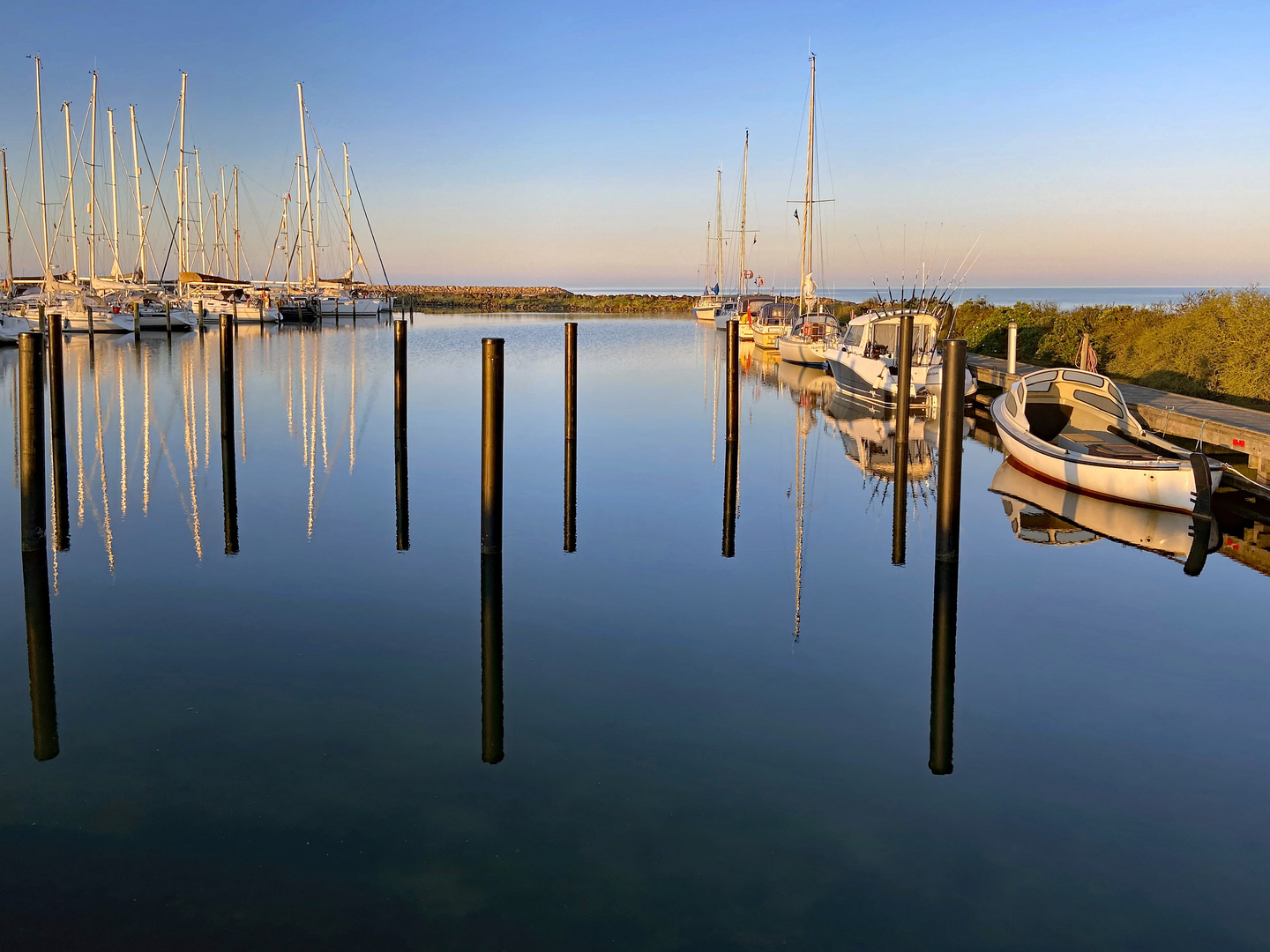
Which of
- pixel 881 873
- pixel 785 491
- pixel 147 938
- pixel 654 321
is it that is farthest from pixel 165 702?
pixel 654 321

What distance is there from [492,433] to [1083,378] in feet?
37.6

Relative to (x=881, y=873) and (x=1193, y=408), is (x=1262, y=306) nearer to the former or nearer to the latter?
(x=1193, y=408)

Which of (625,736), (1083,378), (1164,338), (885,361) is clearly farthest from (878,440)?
(625,736)

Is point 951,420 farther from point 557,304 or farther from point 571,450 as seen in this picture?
point 557,304

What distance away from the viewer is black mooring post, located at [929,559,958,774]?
22.5 feet

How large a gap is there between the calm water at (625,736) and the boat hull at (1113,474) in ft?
2.67

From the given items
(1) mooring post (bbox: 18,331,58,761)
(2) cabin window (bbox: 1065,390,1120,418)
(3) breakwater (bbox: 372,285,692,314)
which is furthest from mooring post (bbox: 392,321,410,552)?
(3) breakwater (bbox: 372,285,692,314)

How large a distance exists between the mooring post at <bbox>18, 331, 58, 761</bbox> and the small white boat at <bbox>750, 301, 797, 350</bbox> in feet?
120

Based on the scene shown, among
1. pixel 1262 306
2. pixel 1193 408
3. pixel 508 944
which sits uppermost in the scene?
pixel 1262 306

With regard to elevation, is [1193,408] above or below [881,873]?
above

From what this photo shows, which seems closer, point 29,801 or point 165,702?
point 29,801

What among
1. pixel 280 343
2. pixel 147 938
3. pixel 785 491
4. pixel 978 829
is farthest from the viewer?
pixel 280 343

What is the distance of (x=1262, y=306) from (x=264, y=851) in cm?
2225

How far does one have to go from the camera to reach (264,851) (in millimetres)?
5418
